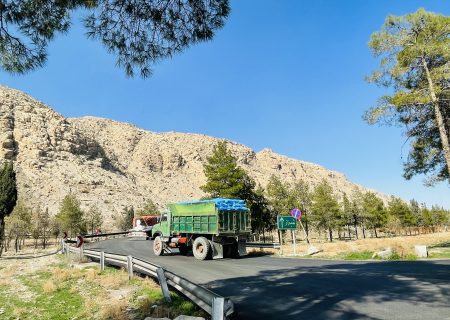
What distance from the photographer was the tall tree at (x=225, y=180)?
3862 cm

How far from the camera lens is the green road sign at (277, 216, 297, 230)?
22319mm

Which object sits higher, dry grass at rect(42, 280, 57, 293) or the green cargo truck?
the green cargo truck

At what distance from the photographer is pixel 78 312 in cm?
894

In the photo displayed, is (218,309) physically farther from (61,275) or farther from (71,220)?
(71,220)

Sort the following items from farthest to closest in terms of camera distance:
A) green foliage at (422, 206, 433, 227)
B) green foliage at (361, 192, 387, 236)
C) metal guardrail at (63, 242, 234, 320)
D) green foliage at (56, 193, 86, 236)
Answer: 1. green foliage at (422, 206, 433, 227)
2. green foliage at (361, 192, 387, 236)
3. green foliage at (56, 193, 86, 236)
4. metal guardrail at (63, 242, 234, 320)

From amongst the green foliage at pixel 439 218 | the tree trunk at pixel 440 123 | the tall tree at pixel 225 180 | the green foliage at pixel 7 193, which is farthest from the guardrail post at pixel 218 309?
the green foliage at pixel 439 218

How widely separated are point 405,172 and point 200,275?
16188 mm

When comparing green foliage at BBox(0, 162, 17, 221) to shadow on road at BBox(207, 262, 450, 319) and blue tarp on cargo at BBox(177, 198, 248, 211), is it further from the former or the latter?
shadow on road at BBox(207, 262, 450, 319)

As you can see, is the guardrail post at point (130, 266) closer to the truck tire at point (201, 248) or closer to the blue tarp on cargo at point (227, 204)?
the truck tire at point (201, 248)

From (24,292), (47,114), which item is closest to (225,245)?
(24,292)

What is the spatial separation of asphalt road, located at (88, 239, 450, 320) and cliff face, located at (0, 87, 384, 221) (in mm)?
84953

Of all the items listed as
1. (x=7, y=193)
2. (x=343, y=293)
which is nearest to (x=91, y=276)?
(x=343, y=293)

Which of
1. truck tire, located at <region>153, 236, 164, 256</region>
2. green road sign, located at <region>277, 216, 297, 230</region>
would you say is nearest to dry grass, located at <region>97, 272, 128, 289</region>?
truck tire, located at <region>153, 236, 164, 256</region>

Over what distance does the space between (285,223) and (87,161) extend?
Answer: 116037mm
